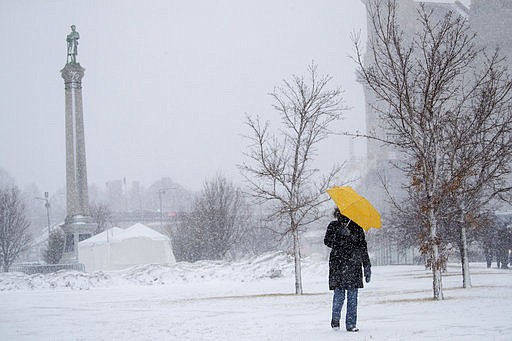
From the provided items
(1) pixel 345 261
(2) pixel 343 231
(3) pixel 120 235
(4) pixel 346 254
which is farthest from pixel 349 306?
(3) pixel 120 235

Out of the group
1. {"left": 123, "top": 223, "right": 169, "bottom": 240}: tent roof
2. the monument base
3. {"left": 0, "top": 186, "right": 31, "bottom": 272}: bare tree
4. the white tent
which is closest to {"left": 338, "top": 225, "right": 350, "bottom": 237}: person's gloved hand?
the white tent

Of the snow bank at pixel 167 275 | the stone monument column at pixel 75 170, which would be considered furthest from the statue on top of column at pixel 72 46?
the snow bank at pixel 167 275

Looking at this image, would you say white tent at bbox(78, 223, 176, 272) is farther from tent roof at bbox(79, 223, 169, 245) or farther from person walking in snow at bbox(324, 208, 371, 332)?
person walking in snow at bbox(324, 208, 371, 332)

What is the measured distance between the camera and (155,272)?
127 ft

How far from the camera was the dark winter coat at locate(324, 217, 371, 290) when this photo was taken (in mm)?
9555

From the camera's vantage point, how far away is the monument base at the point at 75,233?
164 feet

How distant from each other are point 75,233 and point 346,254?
141 ft

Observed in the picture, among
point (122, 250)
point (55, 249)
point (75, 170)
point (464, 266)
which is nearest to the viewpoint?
point (464, 266)

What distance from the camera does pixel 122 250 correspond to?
48938 millimetres

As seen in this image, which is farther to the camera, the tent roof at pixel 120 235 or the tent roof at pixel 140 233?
the tent roof at pixel 140 233

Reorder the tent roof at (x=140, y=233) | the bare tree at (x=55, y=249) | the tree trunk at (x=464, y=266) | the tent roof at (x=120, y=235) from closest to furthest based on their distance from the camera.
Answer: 1. the tree trunk at (x=464, y=266)
2. the tent roof at (x=120, y=235)
3. the tent roof at (x=140, y=233)
4. the bare tree at (x=55, y=249)

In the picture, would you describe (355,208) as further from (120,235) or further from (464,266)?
(120,235)

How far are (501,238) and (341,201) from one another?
33379 millimetres

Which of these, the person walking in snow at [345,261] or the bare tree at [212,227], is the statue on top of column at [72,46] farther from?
the person walking in snow at [345,261]
